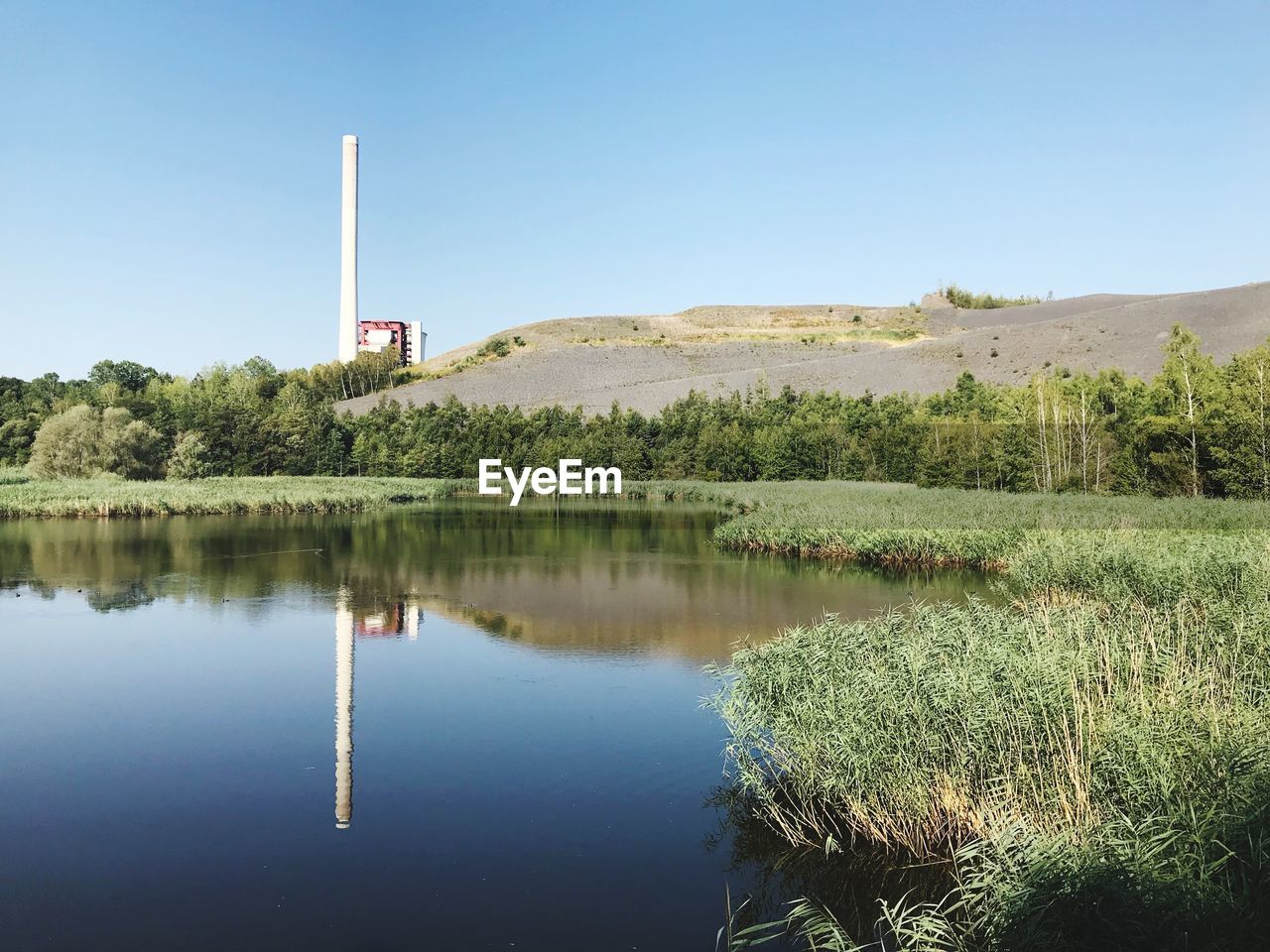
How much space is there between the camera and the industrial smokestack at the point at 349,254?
234ft

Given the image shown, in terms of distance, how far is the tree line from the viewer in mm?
30750

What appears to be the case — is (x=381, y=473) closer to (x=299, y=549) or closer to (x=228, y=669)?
(x=299, y=549)

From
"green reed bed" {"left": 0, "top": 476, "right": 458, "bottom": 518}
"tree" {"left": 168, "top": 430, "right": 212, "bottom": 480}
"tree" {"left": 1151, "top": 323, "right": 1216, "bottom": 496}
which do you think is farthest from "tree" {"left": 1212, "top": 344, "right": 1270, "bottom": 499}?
"tree" {"left": 168, "top": 430, "right": 212, "bottom": 480}

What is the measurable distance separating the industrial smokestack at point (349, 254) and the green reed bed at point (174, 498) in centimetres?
3491

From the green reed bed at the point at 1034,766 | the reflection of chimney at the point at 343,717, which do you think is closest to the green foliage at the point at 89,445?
the reflection of chimney at the point at 343,717

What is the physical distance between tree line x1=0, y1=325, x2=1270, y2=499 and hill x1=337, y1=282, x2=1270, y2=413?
5.84 m

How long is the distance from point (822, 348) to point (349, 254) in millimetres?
40835

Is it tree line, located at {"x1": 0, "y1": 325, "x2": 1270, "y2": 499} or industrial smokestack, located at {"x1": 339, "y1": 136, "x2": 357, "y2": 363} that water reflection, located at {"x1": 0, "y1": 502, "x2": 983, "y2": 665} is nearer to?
tree line, located at {"x1": 0, "y1": 325, "x2": 1270, "y2": 499}

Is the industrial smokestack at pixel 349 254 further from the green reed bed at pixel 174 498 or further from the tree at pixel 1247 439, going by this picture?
the tree at pixel 1247 439

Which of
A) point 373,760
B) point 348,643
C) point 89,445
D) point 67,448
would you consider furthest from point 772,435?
point 373,760

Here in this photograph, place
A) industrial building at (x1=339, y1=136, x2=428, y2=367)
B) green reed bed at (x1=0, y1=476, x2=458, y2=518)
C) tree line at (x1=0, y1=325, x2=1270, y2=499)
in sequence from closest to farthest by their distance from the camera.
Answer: tree line at (x1=0, y1=325, x2=1270, y2=499) → green reed bed at (x1=0, y1=476, x2=458, y2=518) → industrial building at (x1=339, y1=136, x2=428, y2=367)

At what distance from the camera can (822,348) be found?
3383 inches

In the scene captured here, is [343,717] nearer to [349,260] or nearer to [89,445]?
[89,445]

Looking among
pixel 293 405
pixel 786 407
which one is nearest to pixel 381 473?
pixel 293 405
